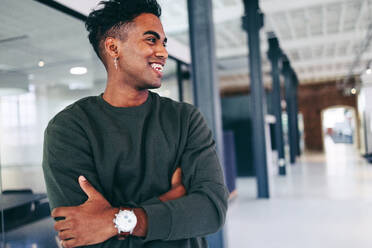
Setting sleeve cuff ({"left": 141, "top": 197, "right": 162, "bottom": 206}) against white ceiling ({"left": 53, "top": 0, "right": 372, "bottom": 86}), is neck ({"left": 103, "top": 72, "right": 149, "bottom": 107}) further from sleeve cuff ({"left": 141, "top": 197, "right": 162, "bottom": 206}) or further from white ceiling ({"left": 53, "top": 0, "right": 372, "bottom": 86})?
white ceiling ({"left": 53, "top": 0, "right": 372, "bottom": 86})

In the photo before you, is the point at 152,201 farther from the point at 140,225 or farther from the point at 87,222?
the point at 87,222

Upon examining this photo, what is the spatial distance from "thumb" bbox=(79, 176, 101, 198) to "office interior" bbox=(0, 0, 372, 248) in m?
1.30

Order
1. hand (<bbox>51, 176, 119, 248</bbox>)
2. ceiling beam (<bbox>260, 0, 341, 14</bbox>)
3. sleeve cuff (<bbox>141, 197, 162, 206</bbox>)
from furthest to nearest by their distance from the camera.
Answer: ceiling beam (<bbox>260, 0, 341, 14</bbox>) → sleeve cuff (<bbox>141, 197, 162, 206</bbox>) → hand (<bbox>51, 176, 119, 248</bbox>)

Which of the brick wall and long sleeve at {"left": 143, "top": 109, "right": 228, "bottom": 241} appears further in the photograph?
the brick wall

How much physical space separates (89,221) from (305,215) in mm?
4895

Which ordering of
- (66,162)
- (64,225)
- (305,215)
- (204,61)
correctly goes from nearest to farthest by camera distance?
(64,225), (66,162), (204,61), (305,215)

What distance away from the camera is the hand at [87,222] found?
3.31 feet

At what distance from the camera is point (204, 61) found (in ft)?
10.0

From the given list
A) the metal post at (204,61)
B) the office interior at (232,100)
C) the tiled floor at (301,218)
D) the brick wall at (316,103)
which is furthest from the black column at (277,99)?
the brick wall at (316,103)

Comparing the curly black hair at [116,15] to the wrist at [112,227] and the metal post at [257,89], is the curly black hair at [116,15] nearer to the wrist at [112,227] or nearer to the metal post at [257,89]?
the wrist at [112,227]

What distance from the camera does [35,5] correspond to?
8.29ft

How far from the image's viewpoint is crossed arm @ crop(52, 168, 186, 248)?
1.01 meters

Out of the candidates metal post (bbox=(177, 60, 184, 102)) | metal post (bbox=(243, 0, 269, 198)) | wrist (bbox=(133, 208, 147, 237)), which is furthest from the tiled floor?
metal post (bbox=(177, 60, 184, 102))

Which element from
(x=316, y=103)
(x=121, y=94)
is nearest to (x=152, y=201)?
(x=121, y=94)
